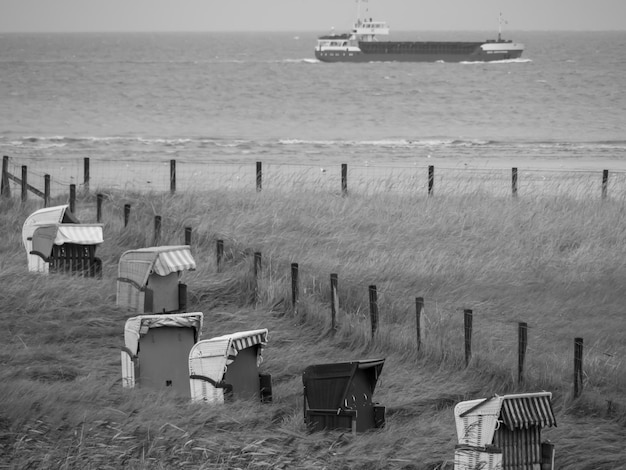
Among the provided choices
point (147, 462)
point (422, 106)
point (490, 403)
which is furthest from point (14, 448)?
point (422, 106)

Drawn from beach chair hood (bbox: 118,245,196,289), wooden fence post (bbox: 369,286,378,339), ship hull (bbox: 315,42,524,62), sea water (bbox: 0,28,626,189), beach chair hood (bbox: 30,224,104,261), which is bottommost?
wooden fence post (bbox: 369,286,378,339)

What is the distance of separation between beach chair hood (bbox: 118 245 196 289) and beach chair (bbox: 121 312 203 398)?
225 cm

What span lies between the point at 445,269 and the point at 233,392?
19.6 ft

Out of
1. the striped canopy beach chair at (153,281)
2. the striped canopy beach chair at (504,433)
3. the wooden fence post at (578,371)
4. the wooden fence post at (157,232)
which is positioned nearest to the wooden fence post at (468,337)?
the wooden fence post at (578,371)

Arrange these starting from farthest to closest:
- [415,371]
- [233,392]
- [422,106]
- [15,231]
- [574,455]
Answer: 1. [422,106]
2. [15,231]
3. [415,371]
4. [233,392]
5. [574,455]

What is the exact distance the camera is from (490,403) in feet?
25.8

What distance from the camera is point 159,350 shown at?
9523 mm

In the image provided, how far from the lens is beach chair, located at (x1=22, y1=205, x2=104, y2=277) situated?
13125 mm

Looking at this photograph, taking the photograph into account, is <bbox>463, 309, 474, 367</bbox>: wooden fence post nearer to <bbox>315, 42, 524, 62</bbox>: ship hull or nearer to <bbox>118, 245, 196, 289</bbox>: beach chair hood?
<bbox>118, 245, 196, 289</bbox>: beach chair hood

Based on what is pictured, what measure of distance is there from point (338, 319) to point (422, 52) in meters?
122

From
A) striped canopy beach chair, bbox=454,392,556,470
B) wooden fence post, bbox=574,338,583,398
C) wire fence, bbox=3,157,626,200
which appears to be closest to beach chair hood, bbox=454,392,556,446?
striped canopy beach chair, bbox=454,392,556,470

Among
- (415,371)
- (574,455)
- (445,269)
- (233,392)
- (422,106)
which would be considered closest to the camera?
(574,455)

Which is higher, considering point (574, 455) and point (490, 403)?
point (490, 403)

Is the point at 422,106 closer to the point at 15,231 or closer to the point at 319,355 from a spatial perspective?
the point at 15,231
